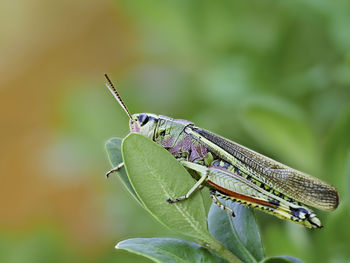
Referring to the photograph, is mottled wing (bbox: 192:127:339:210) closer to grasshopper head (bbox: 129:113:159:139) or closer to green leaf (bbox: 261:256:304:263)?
grasshopper head (bbox: 129:113:159:139)

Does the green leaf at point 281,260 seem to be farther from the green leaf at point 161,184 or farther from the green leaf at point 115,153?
the green leaf at point 115,153

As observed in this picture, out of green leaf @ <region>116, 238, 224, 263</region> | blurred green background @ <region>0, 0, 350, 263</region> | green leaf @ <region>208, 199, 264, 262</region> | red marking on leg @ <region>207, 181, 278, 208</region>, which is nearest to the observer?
green leaf @ <region>116, 238, 224, 263</region>

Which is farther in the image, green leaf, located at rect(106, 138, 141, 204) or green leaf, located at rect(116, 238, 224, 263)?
green leaf, located at rect(106, 138, 141, 204)

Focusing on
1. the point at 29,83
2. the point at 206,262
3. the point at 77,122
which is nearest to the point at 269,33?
the point at 77,122

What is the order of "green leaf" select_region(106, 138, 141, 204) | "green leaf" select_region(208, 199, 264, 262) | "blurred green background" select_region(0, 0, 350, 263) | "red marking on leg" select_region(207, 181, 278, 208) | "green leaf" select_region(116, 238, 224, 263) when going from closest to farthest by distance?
"green leaf" select_region(116, 238, 224, 263) < "green leaf" select_region(208, 199, 264, 262) < "green leaf" select_region(106, 138, 141, 204) < "red marking on leg" select_region(207, 181, 278, 208) < "blurred green background" select_region(0, 0, 350, 263)

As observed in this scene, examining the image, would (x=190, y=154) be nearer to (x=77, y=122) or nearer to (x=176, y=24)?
(x=176, y=24)

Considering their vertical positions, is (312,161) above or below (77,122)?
below

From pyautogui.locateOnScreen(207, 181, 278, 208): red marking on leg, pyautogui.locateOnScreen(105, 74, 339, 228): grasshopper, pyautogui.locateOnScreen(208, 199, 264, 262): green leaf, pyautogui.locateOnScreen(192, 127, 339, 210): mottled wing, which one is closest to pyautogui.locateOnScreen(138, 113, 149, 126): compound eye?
pyautogui.locateOnScreen(105, 74, 339, 228): grasshopper
